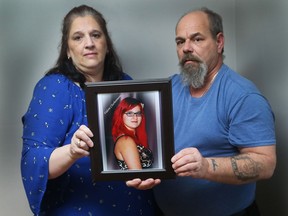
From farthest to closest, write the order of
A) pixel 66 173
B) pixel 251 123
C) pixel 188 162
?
pixel 66 173, pixel 251 123, pixel 188 162

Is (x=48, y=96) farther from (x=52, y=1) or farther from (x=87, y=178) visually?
(x=52, y=1)

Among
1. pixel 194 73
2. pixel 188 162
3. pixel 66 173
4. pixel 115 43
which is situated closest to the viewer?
pixel 188 162

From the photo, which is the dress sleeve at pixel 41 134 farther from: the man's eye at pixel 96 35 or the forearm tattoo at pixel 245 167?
the forearm tattoo at pixel 245 167

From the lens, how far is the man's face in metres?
1.29

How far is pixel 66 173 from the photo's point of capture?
46.3 inches

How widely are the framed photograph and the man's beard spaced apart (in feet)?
1.18

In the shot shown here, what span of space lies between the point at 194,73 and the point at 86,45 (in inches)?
15.7

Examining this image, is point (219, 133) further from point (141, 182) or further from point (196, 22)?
point (196, 22)

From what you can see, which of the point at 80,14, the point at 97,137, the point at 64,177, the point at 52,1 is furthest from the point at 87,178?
the point at 52,1

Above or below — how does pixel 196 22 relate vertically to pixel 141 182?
above

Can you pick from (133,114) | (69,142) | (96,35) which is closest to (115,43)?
(96,35)

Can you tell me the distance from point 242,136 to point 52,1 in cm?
115

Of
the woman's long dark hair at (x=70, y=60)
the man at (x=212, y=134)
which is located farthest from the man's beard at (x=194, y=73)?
the woman's long dark hair at (x=70, y=60)

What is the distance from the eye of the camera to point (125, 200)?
1253 mm
